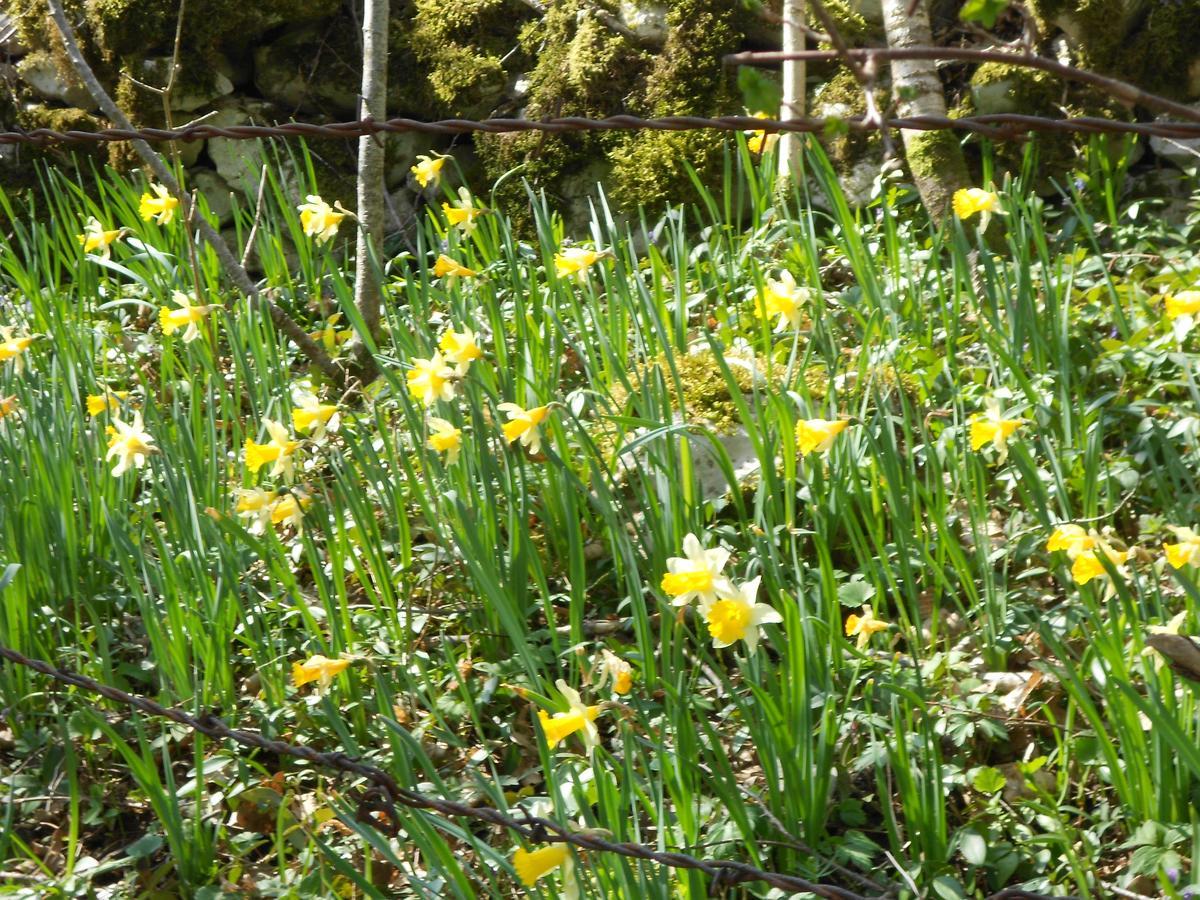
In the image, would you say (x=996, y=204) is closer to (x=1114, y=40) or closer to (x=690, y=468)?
(x=690, y=468)

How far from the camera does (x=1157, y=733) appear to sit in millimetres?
1658

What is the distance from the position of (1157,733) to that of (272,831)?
4.98 ft

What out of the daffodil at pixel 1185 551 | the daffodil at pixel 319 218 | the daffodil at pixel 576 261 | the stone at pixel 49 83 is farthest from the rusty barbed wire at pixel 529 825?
the stone at pixel 49 83

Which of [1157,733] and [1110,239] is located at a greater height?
[1110,239]

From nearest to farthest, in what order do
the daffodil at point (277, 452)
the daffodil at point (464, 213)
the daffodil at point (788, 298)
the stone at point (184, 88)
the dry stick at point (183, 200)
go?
1. the daffodil at point (277, 452)
2. the daffodil at point (788, 298)
3. the daffodil at point (464, 213)
4. the dry stick at point (183, 200)
5. the stone at point (184, 88)

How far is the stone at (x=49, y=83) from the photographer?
4.63 metres

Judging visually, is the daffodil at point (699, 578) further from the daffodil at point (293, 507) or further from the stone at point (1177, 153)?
the stone at point (1177, 153)

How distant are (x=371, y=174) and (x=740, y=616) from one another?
223cm

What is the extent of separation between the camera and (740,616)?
1.74 meters

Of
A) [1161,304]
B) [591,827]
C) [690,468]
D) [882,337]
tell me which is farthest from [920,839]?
[1161,304]

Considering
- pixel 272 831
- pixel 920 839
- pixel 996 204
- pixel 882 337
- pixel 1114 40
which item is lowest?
pixel 272 831

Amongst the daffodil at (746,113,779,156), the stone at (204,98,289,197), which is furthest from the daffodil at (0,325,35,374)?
the stone at (204,98,289,197)

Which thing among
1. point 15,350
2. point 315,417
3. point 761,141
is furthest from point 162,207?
point 761,141

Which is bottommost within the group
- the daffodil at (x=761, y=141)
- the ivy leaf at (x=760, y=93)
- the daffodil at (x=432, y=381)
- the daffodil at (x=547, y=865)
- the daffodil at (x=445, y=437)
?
the daffodil at (x=547, y=865)
